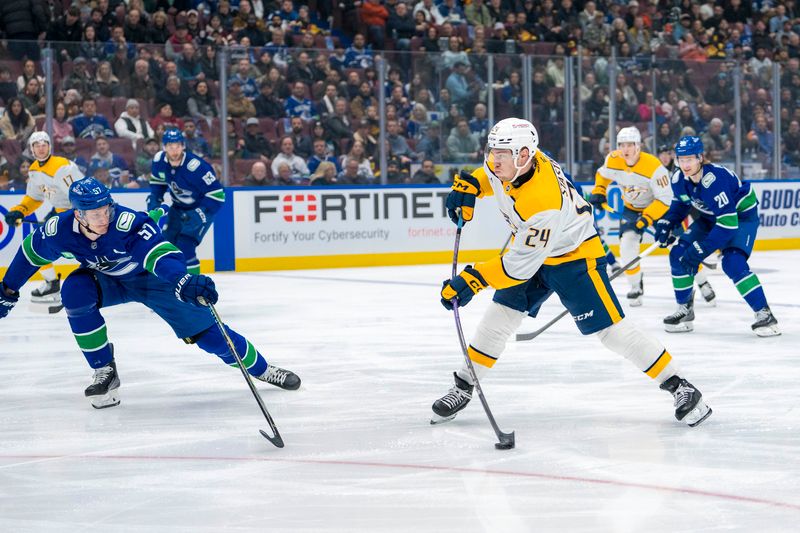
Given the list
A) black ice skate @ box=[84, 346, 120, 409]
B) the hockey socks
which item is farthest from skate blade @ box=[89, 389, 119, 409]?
the hockey socks

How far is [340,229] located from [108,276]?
7.33 meters

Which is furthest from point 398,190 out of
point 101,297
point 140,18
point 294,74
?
point 101,297

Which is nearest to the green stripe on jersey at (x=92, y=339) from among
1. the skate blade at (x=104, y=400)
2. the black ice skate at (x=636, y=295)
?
the skate blade at (x=104, y=400)

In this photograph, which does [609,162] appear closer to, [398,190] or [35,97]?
[398,190]

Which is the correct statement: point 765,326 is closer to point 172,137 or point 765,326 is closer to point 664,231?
point 664,231

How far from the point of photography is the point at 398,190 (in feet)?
40.1

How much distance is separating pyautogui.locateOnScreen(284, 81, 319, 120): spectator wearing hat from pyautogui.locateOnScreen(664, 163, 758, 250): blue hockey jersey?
5732 millimetres

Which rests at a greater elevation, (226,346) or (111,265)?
(111,265)

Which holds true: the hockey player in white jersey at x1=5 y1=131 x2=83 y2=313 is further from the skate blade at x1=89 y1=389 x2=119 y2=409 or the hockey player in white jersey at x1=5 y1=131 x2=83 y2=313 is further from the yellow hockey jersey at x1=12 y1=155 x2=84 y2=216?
the skate blade at x1=89 y1=389 x2=119 y2=409

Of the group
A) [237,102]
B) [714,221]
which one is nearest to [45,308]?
[237,102]

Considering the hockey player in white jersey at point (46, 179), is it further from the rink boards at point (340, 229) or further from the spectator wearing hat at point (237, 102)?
the spectator wearing hat at point (237, 102)

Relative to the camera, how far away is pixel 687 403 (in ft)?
13.7

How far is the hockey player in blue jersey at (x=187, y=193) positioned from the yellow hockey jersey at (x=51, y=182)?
3.30ft

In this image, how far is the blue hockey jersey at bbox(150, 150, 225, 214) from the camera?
314 inches
